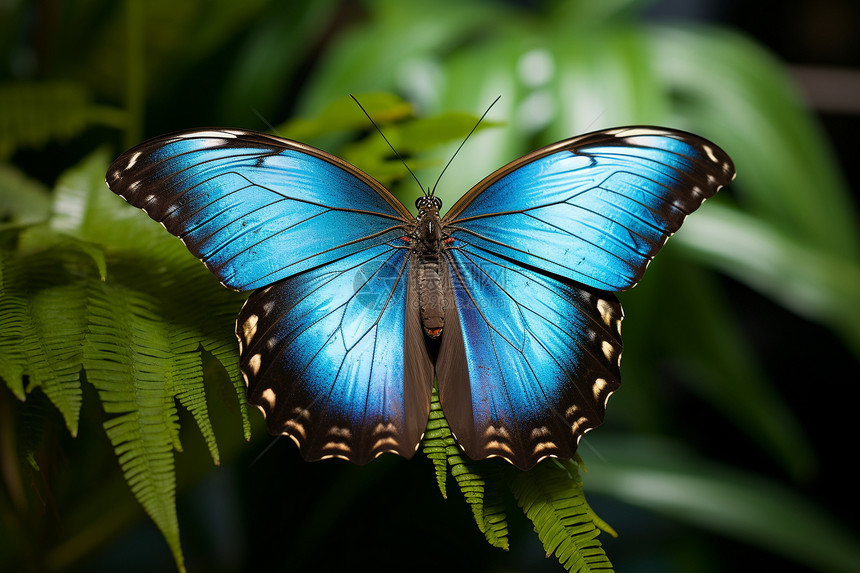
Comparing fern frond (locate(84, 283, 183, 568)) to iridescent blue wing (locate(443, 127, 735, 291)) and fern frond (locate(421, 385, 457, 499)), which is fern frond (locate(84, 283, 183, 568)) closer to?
fern frond (locate(421, 385, 457, 499))

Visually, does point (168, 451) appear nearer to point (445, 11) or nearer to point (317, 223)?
point (317, 223)

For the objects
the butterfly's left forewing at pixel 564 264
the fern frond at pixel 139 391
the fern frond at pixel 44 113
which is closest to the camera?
the fern frond at pixel 139 391

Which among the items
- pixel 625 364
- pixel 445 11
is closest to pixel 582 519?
pixel 625 364

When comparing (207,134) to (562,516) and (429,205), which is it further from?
(562,516)

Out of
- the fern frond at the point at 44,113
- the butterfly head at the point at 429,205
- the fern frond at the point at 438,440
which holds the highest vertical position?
the fern frond at the point at 44,113

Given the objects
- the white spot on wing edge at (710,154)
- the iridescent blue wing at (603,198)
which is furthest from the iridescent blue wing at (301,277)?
the white spot on wing edge at (710,154)

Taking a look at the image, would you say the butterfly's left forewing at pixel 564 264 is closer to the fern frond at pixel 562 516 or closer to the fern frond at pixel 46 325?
the fern frond at pixel 562 516
